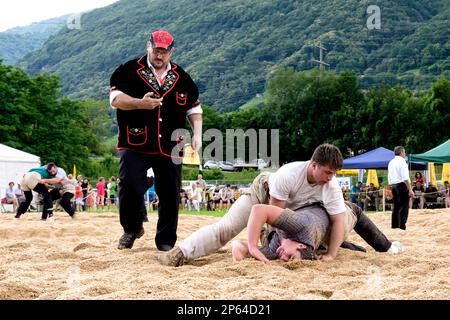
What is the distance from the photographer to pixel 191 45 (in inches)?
6220

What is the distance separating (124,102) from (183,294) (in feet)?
9.10

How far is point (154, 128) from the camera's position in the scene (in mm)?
6527

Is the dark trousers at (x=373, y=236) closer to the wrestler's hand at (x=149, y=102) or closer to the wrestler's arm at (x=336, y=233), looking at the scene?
the wrestler's arm at (x=336, y=233)

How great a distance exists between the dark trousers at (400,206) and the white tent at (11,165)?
15207mm

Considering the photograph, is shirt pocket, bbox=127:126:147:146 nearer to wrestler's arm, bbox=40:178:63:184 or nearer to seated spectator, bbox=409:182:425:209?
wrestler's arm, bbox=40:178:63:184

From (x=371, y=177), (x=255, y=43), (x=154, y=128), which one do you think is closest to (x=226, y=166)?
(x=371, y=177)

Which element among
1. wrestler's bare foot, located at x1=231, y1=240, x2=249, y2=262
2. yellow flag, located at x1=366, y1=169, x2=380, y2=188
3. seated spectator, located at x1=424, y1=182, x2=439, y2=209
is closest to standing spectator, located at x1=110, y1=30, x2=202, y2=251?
wrestler's bare foot, located at x1=231, y1=240, x2=249, y2=262

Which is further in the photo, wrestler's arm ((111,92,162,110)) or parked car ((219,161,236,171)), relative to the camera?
parked car ((219,161,236,171))

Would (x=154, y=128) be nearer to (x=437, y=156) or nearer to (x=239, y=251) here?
(x=239, y=251)

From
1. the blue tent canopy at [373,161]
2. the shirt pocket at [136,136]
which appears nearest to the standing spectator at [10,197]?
the blue tent canopy at [373,161]

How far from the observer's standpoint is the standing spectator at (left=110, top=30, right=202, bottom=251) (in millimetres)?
6516

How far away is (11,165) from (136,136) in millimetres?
18494

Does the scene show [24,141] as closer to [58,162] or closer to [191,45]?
[58,162]

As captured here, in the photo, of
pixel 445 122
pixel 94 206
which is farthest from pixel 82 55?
pixel 94 206
